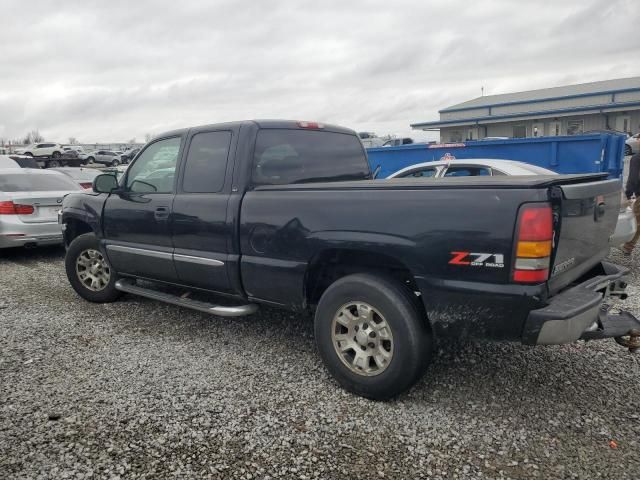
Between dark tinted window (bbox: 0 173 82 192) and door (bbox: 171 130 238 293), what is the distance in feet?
16.3

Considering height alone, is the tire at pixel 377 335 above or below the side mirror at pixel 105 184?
below

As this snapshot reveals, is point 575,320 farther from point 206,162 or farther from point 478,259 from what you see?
point 206,162

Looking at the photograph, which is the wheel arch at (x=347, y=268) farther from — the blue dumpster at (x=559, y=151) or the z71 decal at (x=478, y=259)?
the blue dumpster at (x=559, y=151)

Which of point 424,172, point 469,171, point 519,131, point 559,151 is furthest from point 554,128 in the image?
point 469,171

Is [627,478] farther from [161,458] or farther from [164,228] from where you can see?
[164,228]

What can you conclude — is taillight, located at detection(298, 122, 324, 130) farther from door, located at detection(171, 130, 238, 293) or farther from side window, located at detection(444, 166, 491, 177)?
side window, located at detection(444, 166, 491, 177)

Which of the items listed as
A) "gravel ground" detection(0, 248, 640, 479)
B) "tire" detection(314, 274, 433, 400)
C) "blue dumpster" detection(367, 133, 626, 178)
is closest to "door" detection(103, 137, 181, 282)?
"gravel ground" detection(0, 248, 640, 479)

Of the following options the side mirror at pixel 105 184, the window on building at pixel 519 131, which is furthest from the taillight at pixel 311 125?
the window on building at pixel 519 131

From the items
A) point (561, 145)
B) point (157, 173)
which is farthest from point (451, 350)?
point (561, 145)

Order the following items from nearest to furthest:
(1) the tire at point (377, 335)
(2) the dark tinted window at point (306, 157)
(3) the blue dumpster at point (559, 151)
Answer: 1. (1) the tire at point (377, 335)
2. (2) the dark tinted window at point (306, 157)
3. (3) the blue dumpster at point (559, 151)

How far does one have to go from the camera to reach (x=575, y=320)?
2.82 meters

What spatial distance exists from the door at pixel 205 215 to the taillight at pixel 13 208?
14.9ft

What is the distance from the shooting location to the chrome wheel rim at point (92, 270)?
5.50 metres

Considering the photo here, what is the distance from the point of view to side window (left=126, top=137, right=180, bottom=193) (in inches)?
182
